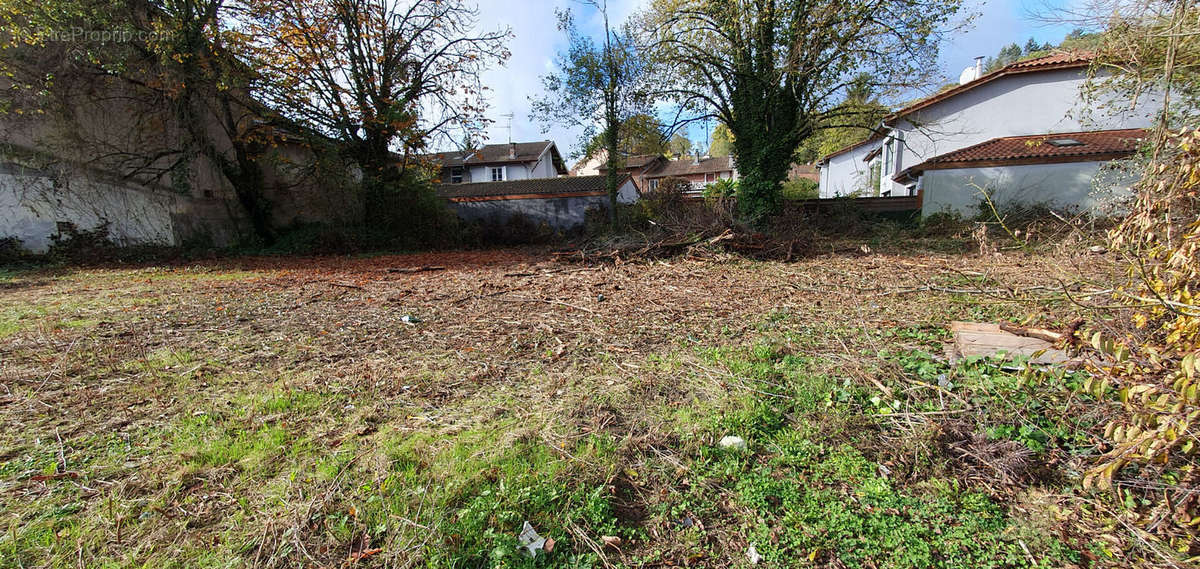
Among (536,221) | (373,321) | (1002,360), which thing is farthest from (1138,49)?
(536,221)

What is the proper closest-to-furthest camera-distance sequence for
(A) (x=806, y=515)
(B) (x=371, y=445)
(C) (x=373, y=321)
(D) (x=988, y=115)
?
(A) (x=806, y=515) → (B) (x=371, y=445) → (C) (x=373, y=321) → (D) (x=988, y=115)

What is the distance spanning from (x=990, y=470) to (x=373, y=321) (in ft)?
17.3

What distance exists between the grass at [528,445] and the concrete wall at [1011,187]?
1099cm

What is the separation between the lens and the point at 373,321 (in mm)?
5074

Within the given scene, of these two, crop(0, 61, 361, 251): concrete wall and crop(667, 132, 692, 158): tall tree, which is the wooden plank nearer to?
crop(667, 132, 692, 158): tall tree

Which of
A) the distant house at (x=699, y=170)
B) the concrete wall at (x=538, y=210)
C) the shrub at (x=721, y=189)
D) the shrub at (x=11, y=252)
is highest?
the distant house at (x=699, y=170)

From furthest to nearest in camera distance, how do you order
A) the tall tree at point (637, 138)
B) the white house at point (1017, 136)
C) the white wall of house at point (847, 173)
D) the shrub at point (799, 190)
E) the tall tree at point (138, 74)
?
the white wall of house at point (847, 173), the shrub at point (799, 190), the tall tree at point (637, 138), the white house at point (1017, 136), the tall tree at point (138, 74)

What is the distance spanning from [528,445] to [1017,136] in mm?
19574

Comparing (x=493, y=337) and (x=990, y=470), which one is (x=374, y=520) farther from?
(x=990, y=470)

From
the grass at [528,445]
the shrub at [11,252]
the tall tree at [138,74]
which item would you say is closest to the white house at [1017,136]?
the grass at [528,445]

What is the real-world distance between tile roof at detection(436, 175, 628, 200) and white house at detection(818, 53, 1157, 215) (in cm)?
882

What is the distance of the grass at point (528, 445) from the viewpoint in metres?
1.88

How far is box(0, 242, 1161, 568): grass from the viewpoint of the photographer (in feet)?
6.16

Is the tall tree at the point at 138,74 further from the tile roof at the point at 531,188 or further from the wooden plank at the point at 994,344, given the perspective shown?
the wooden plank at the point at 994,344
